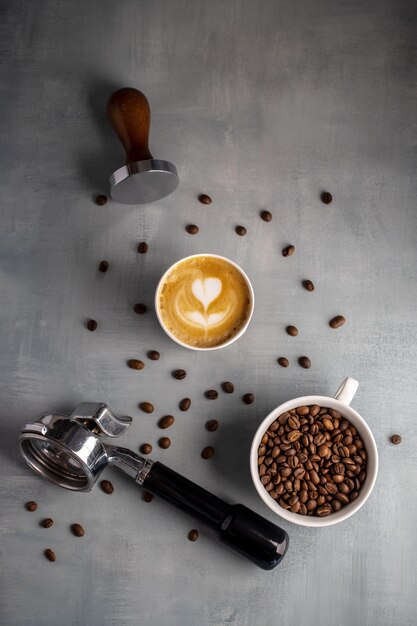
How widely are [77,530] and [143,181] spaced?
2.13 feet

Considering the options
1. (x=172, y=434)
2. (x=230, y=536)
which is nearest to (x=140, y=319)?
(x=172, y=434)

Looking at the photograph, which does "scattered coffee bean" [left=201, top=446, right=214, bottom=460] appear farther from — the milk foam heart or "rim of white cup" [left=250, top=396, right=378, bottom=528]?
the milk foam heart

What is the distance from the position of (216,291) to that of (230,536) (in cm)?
43

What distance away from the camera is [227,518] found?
1195mm

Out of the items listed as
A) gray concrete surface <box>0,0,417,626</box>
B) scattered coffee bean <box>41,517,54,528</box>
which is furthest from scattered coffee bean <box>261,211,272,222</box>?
scattered coffee bean <box>41,517,54,528</box>

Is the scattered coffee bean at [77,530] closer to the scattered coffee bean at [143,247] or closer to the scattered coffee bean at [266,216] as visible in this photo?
the scattered coffee bean at [143,247]

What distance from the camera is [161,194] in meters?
1.33

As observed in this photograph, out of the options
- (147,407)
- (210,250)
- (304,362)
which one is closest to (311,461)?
(304,362)

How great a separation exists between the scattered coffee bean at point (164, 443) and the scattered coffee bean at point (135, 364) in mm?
139

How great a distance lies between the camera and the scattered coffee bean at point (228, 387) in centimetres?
129

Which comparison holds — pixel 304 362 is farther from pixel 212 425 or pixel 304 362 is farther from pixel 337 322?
pixel 212 425

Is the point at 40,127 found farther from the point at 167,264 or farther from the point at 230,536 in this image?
the point at 230,536

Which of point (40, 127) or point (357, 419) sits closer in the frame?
point (357, 419)

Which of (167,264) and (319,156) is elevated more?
(319,156)
